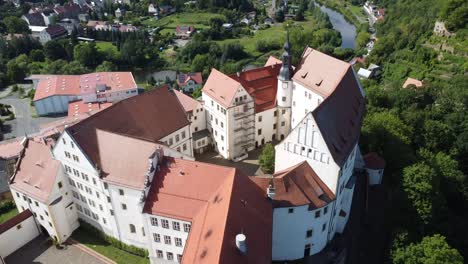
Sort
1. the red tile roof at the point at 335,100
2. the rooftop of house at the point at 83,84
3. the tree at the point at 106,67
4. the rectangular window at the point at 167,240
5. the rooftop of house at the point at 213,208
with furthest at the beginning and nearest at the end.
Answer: the tree at the point at 106,67 → the rooftop of house at the point at 83,84 → the red tile roof at the point at 335,100 → the rectangular window at the point at 167,240 → the rooftop of house at the point at 213,208

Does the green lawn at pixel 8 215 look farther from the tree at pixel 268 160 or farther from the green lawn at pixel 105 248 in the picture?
the tree at pixel 268 160

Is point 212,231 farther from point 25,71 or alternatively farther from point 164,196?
point 25,71

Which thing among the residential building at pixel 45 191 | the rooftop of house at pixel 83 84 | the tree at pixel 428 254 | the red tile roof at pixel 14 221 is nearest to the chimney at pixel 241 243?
the tree at pixel 428 254

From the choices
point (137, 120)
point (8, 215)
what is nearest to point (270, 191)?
point (137, 120)

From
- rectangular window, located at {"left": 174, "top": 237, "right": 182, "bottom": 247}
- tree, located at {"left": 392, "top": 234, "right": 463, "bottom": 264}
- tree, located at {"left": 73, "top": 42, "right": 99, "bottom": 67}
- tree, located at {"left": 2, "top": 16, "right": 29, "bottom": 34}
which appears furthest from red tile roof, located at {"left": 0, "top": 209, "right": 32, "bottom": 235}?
tree, located at {"left": 2, "top": 16, "right": 29, "bottom": 34}

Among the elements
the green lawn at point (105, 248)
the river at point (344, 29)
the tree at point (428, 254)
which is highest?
the tree at point (428, 254)

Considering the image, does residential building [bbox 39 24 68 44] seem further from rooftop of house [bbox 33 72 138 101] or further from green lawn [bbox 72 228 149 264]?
green lawn [bbox 72 228 149 264]

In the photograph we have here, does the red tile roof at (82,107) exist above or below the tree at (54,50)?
above
